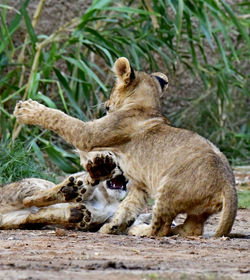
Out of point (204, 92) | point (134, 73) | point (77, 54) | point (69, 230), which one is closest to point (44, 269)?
point (69, 230)

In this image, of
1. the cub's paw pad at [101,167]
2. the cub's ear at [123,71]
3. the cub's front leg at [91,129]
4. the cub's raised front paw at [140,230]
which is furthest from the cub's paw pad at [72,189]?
the cub's ear at [123,71]

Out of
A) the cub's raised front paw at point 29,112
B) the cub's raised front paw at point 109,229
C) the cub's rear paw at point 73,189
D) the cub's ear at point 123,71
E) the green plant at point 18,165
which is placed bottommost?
the green plant at point 18,165

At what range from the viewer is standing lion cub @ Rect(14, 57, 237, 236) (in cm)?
458

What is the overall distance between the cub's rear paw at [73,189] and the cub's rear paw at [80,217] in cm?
9

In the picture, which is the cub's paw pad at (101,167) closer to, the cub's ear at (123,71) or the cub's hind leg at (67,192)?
the cub's hind leg at (67,192)

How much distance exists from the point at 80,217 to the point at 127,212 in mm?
320

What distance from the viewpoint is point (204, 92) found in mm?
11531

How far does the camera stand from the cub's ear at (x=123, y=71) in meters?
5.34

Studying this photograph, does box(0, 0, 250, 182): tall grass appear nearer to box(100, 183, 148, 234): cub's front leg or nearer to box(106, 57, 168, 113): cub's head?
box(106, 57, 168, 113): cub's head

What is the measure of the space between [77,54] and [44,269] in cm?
524

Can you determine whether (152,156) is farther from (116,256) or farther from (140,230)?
(116,256)

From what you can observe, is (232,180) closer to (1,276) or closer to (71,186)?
(71,186)

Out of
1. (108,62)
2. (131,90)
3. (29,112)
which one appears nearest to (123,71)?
(131,90)

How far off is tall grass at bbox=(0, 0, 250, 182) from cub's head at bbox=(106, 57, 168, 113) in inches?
12.4
